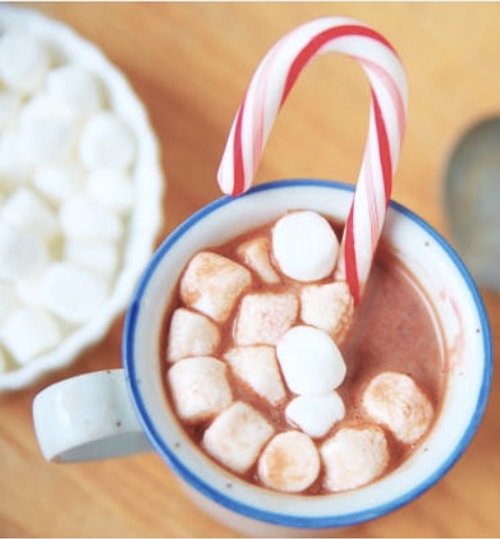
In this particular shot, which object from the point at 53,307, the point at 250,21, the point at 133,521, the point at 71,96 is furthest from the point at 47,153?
the point at 133,521

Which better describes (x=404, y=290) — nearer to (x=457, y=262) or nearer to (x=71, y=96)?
(x=457, y=262)

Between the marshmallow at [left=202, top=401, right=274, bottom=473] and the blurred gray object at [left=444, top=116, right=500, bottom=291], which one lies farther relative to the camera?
the blurred gray object at [left=444, top=116, right=500, bottom=291]

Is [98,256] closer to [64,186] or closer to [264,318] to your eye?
[64,186]

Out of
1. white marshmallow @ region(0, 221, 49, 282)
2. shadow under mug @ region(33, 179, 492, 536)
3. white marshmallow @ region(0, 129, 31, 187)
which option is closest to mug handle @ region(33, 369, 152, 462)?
shadow under mug @ region(33, 179, 492, 536)

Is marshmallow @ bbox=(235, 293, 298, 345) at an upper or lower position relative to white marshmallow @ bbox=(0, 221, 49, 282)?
upper

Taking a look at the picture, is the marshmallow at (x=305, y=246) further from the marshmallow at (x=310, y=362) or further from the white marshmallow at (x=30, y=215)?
the white marshmallow at (x=30, y=215)

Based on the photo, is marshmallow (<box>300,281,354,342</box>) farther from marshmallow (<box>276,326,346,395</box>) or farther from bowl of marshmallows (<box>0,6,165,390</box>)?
bowl of marshmallows (<box>0,6,165,390</box>)

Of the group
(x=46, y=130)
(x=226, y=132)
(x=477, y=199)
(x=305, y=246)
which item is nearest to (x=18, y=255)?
(x=46, y=130)

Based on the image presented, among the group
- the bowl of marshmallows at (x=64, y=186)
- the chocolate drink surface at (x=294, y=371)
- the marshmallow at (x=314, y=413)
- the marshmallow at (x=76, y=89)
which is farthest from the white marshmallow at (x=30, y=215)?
the marshmallow at (x=314, y=413)

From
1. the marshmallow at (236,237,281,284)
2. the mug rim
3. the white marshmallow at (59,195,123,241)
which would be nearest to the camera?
the mug rim
